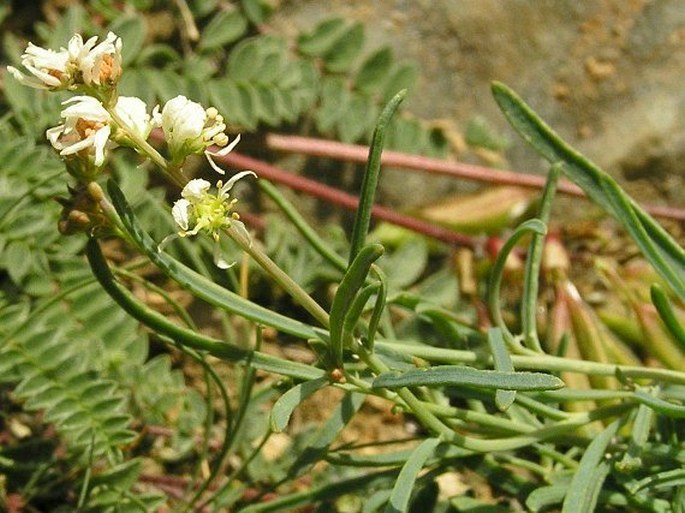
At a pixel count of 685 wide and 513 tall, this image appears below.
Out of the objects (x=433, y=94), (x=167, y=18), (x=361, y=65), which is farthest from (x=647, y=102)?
(x=167, y=18)

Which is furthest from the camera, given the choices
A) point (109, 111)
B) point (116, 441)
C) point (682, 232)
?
point (682, 232)

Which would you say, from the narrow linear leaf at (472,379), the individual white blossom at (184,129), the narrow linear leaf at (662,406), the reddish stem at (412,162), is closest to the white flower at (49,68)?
the individual white blossom at (184,129)

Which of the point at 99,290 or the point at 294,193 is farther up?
the point at 99,290

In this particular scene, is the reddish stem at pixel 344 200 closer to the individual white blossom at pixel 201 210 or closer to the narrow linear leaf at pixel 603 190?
the narrow linear leaf at pixel 603 190

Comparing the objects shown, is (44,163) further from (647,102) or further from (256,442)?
(647,102)

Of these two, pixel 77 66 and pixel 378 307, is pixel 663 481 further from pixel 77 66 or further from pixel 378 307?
pixel 77 66

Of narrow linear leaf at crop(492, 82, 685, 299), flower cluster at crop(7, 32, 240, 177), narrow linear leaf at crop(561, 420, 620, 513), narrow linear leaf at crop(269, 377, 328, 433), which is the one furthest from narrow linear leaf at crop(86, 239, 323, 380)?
narrow linear leaf at crop(492, 82, 685, 299)

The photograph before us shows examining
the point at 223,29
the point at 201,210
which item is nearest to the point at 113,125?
the point at 201,210

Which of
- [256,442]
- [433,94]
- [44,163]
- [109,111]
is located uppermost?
[109,111]
